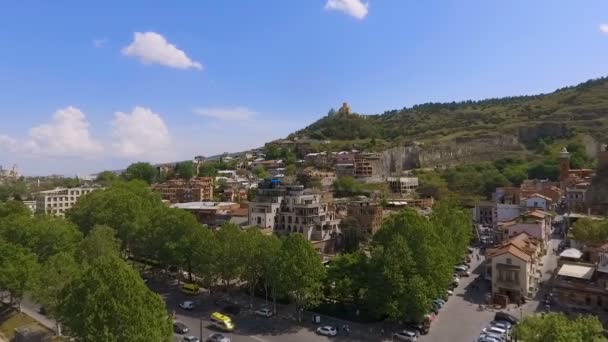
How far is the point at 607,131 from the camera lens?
4200 inches

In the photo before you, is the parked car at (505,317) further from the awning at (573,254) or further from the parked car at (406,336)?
the awning at (573,254)

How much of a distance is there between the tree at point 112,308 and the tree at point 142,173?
3669 inches

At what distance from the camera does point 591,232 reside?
43156mm

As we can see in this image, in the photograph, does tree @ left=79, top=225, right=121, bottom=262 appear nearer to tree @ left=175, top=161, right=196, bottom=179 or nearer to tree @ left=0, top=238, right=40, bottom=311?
tree @ left=0, top=238, right=40, bottom=311

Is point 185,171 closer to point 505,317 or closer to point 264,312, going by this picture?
point 264,312

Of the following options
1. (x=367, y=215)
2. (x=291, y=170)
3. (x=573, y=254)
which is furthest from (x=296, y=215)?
(x=291, y=170)

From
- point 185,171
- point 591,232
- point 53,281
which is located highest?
point 185,171

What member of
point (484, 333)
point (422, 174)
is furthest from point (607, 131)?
point (484, 333)

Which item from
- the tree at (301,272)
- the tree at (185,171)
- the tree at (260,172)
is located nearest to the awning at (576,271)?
the tree at (301,272)

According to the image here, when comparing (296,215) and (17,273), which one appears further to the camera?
(296,215)

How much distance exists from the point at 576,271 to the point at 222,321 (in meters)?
27.8

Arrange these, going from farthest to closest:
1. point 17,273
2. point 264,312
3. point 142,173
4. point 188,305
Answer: point 142,173 → point 188,305 → point 264,312 → point 17,273

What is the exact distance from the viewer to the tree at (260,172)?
104719 mm

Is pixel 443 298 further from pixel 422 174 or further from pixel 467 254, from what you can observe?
pixel 422 174
